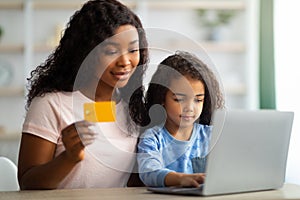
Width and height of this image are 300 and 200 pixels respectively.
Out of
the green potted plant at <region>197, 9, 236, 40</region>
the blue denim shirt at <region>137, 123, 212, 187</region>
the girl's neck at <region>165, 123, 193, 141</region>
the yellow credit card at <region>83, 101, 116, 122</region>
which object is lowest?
the blue denim shirt at <region>137, 123, 212, 187</region>

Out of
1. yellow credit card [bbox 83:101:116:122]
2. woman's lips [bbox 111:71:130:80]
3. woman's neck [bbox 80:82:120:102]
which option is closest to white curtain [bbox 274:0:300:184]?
woman's neck [bbox 80:82:120:102]

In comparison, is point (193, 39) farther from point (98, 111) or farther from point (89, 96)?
point (98, 111)

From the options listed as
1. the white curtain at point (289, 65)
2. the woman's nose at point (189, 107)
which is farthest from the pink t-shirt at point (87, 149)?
the white curtain at point (289, 65)

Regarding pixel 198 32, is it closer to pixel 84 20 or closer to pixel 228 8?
pixel 228 8

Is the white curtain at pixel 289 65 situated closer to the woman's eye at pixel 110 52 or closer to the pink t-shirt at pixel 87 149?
the pink t-shirt at pixel 87 149

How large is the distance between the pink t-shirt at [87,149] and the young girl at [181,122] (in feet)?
0.26

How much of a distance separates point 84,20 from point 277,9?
11.5ft

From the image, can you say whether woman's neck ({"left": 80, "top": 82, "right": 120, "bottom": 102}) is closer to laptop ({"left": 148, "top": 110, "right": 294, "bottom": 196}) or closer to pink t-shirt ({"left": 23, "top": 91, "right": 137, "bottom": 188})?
pink t-shirt ({"left": 23, "top": 91, "right": 137, "bottom": 188})

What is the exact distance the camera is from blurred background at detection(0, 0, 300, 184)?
5340mm

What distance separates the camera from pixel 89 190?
5.49 feet

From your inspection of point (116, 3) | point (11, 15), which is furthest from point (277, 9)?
point (116, 3)

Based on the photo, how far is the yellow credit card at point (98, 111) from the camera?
1539 mm

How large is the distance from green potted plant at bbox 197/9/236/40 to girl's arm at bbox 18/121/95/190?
13.3 ft

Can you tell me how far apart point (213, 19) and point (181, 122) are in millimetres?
4273
